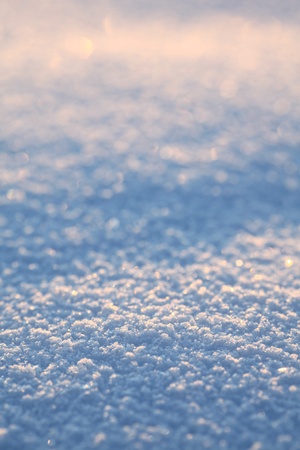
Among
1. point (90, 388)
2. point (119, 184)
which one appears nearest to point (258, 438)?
point (90, 388)

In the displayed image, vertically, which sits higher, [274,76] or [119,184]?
[274,76]

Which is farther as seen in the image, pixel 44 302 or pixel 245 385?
pixel 44 302

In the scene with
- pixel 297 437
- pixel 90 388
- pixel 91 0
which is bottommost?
pixel 297 437

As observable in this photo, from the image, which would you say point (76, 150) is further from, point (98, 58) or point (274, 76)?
point (274, 76)

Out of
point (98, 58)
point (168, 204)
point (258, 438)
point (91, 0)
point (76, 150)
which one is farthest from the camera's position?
point (91, 0)

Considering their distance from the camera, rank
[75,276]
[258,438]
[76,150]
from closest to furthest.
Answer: [258,438]
[75,276]
[76,150]

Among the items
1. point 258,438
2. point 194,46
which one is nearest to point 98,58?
point 194,46

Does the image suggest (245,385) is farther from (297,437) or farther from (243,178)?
(243,178)
